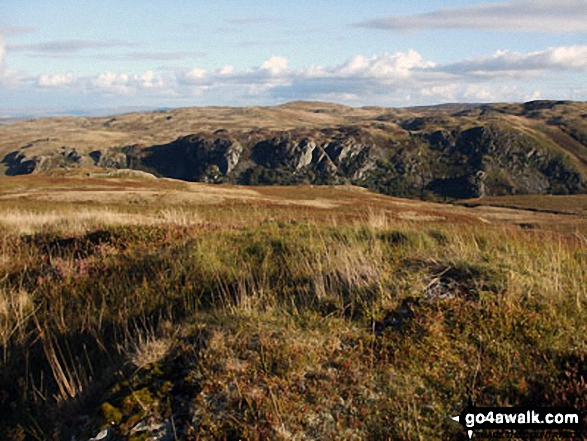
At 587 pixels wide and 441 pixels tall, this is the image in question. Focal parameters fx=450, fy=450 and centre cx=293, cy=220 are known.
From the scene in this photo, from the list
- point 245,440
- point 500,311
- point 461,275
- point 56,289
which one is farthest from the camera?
point 56,289

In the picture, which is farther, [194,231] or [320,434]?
[194,231]

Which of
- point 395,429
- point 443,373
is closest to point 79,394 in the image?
point 395,429

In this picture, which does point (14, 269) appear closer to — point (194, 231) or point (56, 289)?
point (56, 289)

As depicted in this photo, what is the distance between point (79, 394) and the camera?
193 inches

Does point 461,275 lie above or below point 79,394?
above

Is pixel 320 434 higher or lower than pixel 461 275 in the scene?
lower

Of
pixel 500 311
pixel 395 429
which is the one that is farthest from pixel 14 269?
pixel 500 311

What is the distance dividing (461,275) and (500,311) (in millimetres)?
1433

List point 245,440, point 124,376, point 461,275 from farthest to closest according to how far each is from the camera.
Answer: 1. point 461,275
2. point 124,376
3. point 245,440

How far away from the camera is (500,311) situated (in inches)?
218

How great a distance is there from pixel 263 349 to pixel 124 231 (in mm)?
7191

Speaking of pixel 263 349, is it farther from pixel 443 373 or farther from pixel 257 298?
pixel 443 373

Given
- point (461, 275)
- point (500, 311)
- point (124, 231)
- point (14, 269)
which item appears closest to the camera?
point (500, 311)

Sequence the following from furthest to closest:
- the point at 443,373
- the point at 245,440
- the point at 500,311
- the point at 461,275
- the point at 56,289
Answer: the point at 56,289 < the point at 461,275 < the point at 500,311 < the point at 443,373 < the point at 245,440
